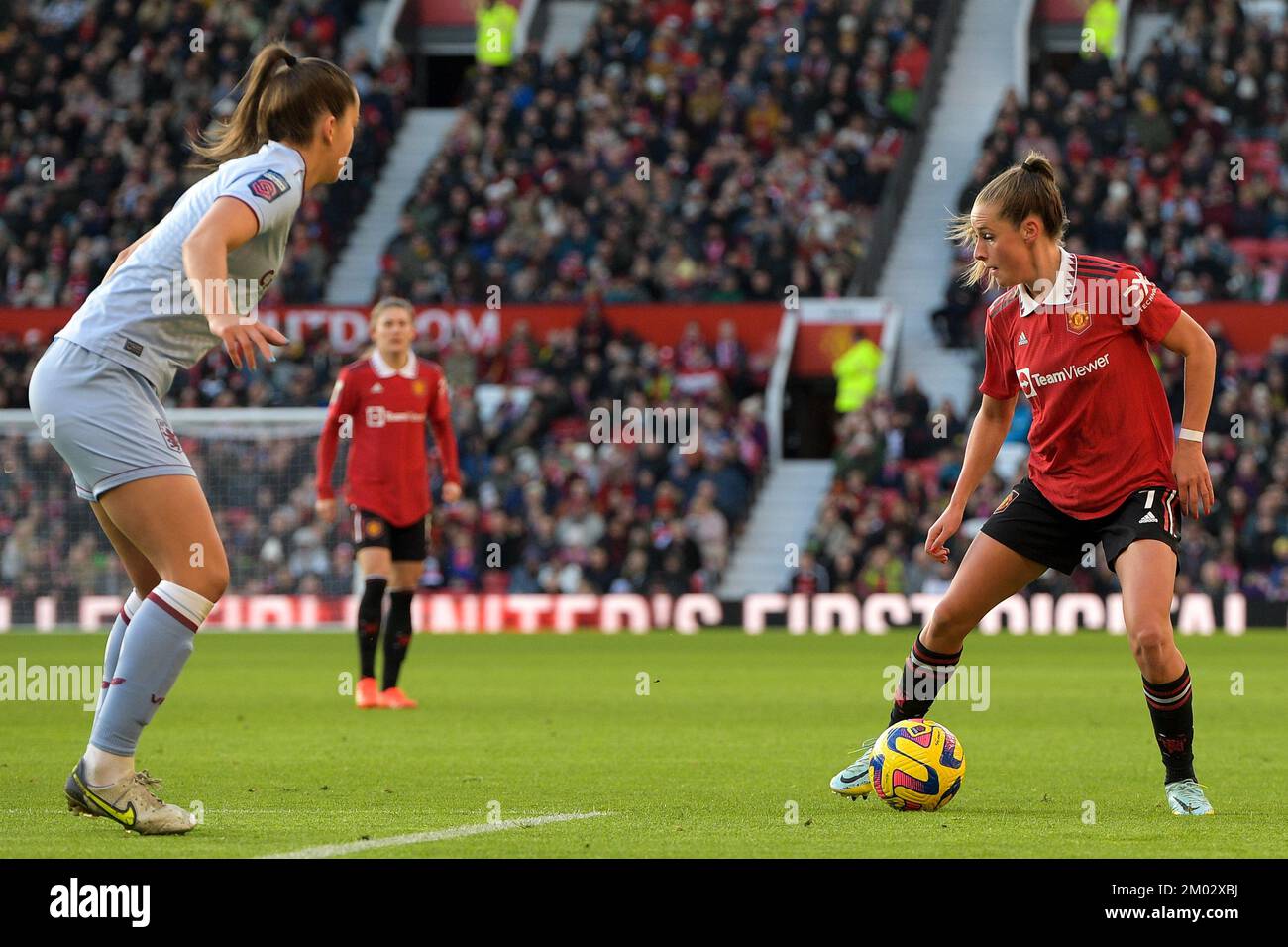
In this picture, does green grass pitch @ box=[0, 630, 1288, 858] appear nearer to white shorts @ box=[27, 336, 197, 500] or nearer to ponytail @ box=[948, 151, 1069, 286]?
white shorts @ box=[27, 336, 197, 500]

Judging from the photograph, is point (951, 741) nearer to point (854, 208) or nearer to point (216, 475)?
point (216, 475)

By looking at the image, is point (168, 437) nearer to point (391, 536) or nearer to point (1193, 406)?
point (1193, 406)

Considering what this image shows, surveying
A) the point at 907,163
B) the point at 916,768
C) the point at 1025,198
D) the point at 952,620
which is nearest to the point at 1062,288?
the point at 1025,198

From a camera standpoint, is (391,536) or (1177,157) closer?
(391,536)

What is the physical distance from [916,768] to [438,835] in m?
1.87

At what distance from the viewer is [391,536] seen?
12906mm

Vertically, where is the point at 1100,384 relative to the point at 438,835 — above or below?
above

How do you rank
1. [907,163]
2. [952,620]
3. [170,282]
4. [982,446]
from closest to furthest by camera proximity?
[170,282]
[952,620]
[982,446]
[907,163]

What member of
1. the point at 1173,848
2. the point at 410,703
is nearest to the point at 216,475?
the point at 410,703

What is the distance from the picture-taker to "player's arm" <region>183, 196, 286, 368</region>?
6043 mm

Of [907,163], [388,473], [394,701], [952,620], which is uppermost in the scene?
[907,163]

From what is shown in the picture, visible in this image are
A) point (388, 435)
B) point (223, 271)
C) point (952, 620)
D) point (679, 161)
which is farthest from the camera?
point (679, 161)

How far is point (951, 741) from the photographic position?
7625 mm

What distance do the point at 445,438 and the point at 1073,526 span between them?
21.4 ft
